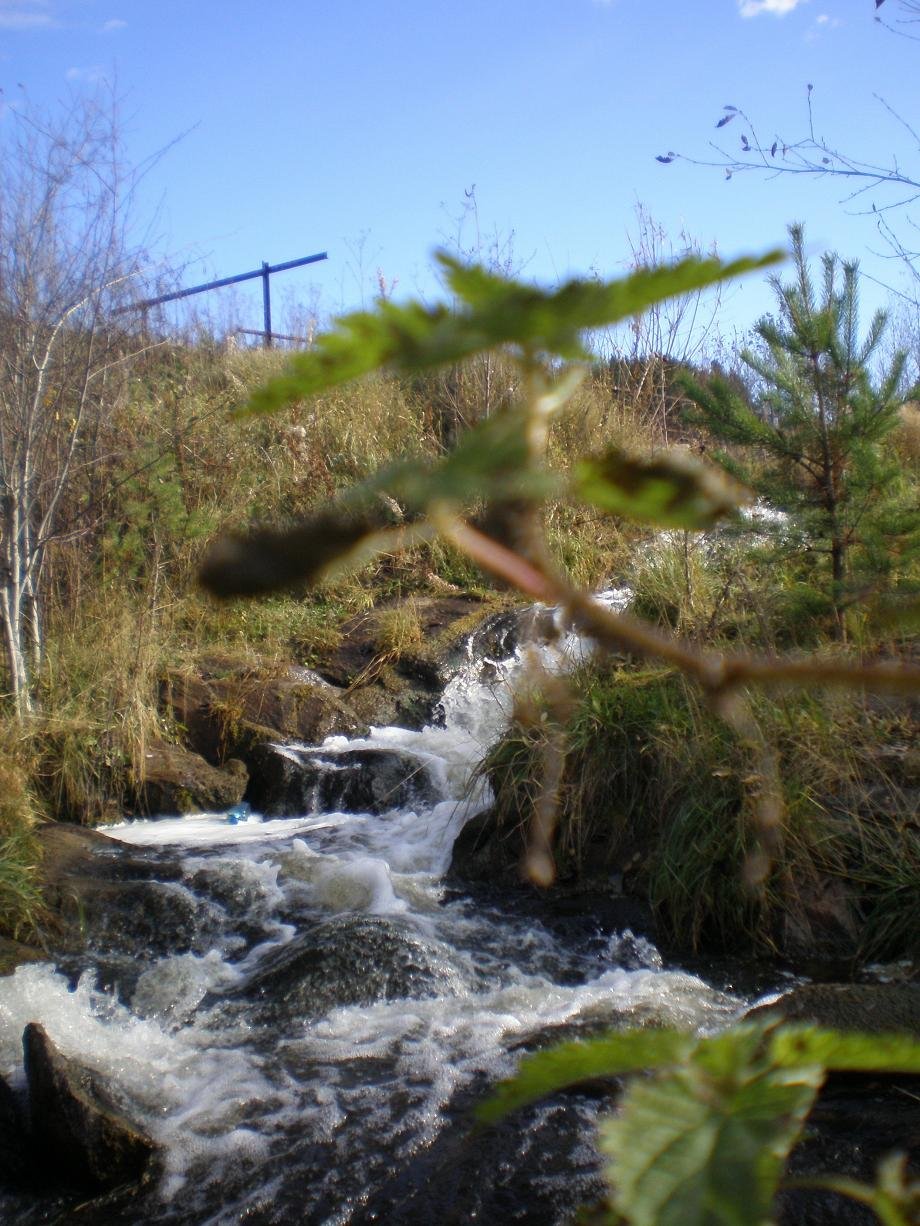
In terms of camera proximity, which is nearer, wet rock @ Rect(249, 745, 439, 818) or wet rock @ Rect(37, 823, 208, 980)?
wet rock @ Rect(37, 823, 208, 980)

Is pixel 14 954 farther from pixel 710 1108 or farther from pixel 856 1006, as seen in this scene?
pixel 710 1108

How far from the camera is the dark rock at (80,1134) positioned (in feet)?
11.3

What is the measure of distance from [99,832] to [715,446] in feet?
13.4

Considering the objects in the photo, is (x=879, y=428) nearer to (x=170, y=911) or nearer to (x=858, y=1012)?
(x=858, y=1012)

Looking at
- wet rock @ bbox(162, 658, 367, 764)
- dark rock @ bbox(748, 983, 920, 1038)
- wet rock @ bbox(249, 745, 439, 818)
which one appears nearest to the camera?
dark rock @ bbox(748, 983, 920, 1038)

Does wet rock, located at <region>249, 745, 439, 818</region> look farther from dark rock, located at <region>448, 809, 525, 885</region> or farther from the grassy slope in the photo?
dark rock, located at <region>448, 809, 525, 885</region>

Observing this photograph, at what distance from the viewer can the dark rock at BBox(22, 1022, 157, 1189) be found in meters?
3.46

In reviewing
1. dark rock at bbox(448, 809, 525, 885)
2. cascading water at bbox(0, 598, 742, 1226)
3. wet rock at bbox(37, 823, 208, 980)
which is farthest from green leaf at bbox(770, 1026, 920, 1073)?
dark rock at bbox(448, 809, 525, 885)

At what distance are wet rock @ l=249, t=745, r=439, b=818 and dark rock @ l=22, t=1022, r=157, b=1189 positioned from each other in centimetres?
376

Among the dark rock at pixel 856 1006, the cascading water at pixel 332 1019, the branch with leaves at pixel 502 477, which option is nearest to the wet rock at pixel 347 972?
the cascading water at pixel 332 1019

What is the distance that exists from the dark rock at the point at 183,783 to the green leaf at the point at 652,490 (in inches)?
290

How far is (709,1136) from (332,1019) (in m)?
4.51

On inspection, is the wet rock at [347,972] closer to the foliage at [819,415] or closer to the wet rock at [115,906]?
the wet rock at [115,906]

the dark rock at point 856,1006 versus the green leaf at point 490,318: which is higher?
the green leaf at point 490,318
